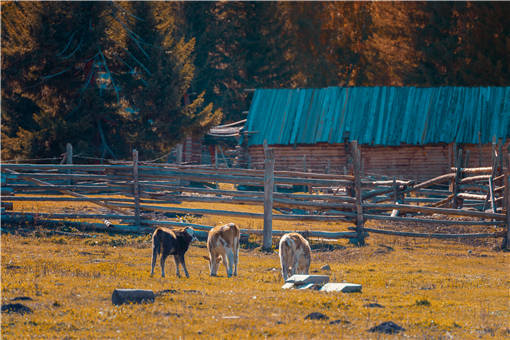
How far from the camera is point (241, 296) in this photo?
10383mm

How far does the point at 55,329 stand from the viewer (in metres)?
8.15

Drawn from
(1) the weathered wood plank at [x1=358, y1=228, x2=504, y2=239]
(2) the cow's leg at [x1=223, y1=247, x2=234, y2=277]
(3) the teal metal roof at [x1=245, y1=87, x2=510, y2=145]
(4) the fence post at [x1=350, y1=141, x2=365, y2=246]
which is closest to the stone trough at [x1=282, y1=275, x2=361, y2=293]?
(2) the cow's leg at [x1=223, y1=247, x2=234, y2=277]

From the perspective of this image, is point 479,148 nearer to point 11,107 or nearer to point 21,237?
point 11,107

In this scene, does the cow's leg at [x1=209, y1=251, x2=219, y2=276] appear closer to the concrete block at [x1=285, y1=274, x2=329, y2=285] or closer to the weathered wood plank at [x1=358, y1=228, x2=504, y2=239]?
the concrete block at [x1=285, y1=274, x2=329, y2=285]

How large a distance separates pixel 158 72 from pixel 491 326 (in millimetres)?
25596

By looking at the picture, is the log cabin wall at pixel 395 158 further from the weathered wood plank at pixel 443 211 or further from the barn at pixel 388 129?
the weathered wood plank at pixel 443 211

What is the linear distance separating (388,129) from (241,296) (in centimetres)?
2880

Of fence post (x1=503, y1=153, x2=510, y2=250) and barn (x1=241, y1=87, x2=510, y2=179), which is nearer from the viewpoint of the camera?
fence post (x1=503, y1=153, x2=510, y2=250)

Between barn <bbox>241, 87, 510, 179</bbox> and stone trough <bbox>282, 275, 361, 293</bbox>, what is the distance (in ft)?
84.8

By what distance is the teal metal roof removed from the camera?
124 feet

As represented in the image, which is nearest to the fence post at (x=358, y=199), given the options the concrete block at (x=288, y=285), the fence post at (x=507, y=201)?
the fence post at (x=507, y=201)

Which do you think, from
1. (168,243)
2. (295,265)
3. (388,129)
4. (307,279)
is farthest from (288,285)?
(388,129)

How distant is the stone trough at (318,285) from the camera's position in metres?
10.9

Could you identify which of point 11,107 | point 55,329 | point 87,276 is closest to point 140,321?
point 55,329
